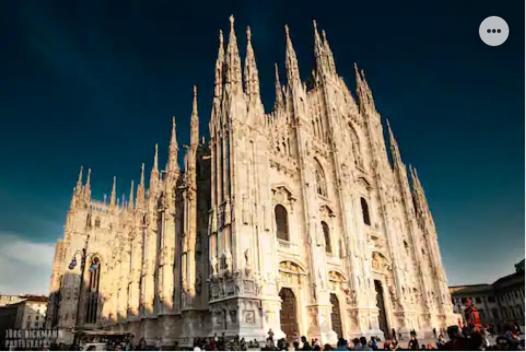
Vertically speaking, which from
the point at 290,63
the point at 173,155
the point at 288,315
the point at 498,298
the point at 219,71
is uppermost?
the point at 290,63

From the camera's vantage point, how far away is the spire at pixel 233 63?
84.9 feet

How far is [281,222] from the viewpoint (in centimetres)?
2605

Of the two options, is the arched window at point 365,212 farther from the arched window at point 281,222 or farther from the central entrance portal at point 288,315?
the central entrance portal at point 288,315

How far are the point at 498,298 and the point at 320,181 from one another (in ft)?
175

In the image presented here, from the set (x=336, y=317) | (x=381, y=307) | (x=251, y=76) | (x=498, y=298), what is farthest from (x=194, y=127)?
(x=498, y=298)

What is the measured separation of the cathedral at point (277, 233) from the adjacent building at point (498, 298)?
2489 centimetres

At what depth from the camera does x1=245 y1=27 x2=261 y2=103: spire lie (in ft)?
88.3

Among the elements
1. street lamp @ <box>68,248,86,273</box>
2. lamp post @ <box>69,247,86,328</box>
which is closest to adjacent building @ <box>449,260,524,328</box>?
lamp post @ <box>69,247,86,328</box>

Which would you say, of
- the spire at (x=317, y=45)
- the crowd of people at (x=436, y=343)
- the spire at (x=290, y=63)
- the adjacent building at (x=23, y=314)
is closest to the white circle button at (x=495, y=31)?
the crowd of people at (x=436, y=343)

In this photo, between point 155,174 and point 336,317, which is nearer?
point 336,317

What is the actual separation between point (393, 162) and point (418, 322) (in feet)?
59.2

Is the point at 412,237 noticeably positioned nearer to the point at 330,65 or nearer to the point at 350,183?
the point at 350,183

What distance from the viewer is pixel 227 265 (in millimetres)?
20062

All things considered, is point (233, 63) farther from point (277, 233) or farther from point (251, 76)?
point (277, 233)
